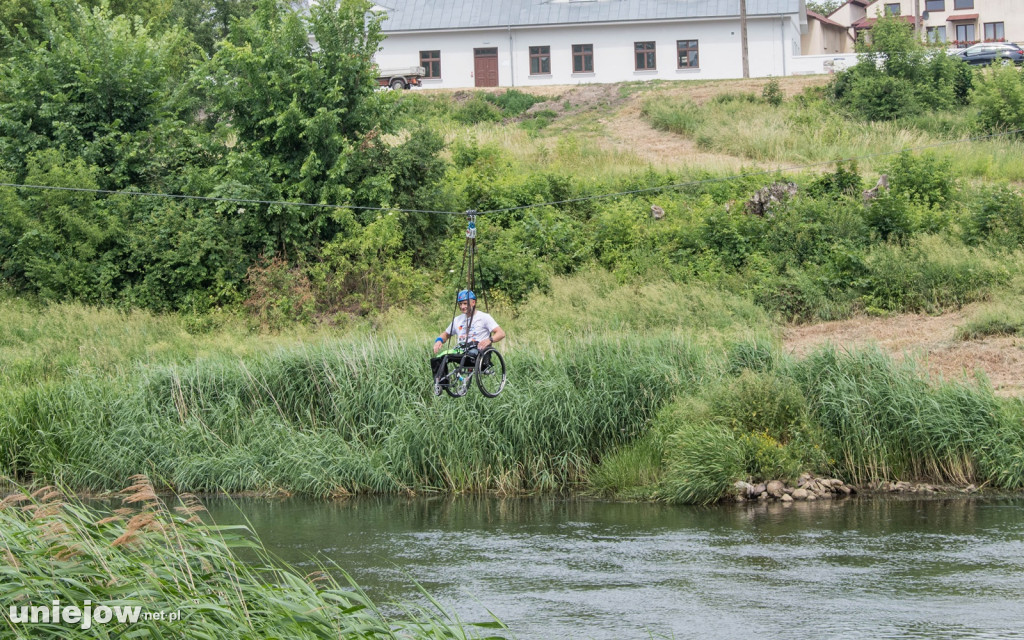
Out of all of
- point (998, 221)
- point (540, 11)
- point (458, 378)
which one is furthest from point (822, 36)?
point (458, 378)

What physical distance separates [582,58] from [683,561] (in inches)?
1704

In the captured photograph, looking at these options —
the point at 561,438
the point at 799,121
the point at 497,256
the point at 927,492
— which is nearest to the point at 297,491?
the point at 561,438

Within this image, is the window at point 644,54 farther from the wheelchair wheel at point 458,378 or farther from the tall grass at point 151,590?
the tall grass at point 151,590

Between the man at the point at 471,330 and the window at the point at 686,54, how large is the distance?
138ft

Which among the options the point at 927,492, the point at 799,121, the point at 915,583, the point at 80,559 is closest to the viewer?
the point at 80,559

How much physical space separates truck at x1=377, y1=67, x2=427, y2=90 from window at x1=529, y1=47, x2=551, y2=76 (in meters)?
5.54

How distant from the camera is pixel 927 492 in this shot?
67.3ft

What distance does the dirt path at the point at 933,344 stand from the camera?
22531mm

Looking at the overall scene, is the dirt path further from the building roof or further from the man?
the building roof

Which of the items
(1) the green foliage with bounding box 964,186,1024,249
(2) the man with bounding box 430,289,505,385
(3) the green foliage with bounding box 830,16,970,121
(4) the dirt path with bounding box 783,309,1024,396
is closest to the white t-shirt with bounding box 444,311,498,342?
(2) the man with bounding box 430,289,505,385

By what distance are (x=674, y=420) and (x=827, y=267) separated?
10.2m

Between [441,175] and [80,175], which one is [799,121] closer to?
[441,175]

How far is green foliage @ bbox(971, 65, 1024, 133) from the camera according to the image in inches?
1481

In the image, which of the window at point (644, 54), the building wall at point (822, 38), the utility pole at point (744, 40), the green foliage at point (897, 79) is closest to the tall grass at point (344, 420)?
the green foliage at point (897, 79)
